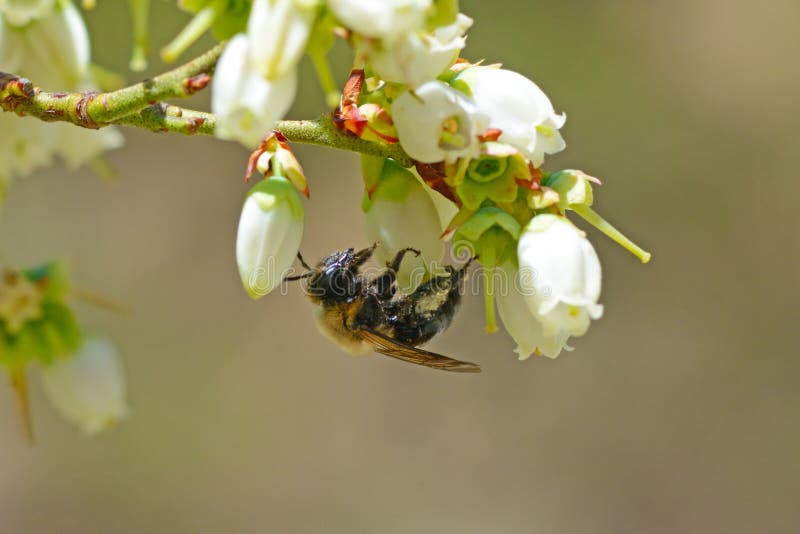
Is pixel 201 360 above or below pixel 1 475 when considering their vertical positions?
above

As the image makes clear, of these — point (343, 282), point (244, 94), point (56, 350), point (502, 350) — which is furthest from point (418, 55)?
point (502, 350)

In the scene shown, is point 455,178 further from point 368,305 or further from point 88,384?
point 88,384

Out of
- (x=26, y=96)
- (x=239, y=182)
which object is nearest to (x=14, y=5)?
(x=26, y=96)

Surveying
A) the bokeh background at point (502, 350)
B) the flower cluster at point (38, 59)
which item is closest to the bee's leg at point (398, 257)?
the flower cluster at point (38, 59)

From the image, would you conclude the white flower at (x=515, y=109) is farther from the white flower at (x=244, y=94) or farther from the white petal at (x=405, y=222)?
the white flower at (x=244, y=94)

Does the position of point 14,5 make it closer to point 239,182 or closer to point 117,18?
point 117,18

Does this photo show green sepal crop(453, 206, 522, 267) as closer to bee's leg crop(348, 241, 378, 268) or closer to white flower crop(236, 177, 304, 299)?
white flower crop(236, 177, 304, 299)

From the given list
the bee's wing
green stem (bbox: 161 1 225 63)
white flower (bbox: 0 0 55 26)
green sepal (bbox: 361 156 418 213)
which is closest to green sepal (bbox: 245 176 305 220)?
green sepal (bbox: 361 156 418 213)
